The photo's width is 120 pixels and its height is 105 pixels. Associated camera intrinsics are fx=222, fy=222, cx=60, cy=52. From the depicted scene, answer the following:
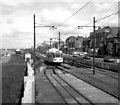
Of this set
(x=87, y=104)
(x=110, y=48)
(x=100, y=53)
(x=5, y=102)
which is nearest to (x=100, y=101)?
(x=87, y=104)

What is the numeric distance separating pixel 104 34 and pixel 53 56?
5074 centimetres

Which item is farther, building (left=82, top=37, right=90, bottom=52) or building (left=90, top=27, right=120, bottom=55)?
building (left=82, top=37, right=90, bottom=52)

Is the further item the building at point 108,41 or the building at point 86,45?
the building at point 86,45

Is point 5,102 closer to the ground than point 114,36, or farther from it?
closer to the ground

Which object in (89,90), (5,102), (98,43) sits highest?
(98,43)

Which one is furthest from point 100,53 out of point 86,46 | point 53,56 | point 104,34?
point 53,56

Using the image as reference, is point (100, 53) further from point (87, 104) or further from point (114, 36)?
point (87, 104)

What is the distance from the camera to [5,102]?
19.4m

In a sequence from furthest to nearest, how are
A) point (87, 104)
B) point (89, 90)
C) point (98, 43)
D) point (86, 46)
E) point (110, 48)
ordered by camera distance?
point (86, 46) < point (98, 43) < point (110, 48) < point (89, 90) < point (87, 104)

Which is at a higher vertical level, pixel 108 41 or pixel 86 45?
pixel 108 41

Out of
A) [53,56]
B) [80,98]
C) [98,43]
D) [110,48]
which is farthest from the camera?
[98,43]

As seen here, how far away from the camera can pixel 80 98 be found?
625 inches

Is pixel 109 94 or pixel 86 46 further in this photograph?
pixel 86 46

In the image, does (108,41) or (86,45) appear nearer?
(108,41)
